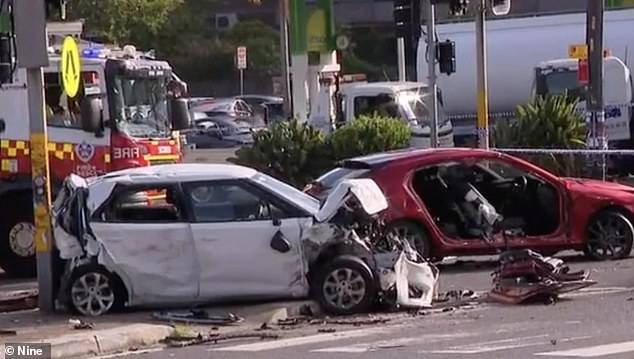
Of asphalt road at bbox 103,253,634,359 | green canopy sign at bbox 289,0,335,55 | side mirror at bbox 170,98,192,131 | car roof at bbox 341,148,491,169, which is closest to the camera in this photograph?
asphalt road at bbox 103,253,634,359

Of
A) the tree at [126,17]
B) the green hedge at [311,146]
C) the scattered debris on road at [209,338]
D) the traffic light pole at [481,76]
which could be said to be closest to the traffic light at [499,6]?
the traffic light pole at [481,76]

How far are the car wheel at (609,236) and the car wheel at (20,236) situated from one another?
7.06 meters

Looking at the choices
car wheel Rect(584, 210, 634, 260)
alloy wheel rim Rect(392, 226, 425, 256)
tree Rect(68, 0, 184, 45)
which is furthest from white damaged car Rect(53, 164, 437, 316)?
tree Rect(68, 0, 184, 45)

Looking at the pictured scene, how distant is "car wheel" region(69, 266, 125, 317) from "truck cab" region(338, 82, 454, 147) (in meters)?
14.4

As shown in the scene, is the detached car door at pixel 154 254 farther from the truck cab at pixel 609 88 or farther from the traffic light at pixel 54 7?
the truck cab at pixel 609 88

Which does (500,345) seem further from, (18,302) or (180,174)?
(18,302)

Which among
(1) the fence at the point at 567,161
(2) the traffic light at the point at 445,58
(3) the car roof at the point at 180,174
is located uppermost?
(2) the traffic light at the point at 445,58

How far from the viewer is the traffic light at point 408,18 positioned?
2242 centimetres

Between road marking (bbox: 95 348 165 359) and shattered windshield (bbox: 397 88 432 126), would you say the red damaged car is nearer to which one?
Answer: road marking (bbox: 95 348 165 359)

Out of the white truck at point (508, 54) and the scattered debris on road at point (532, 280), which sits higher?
the white truck at point (508, 54)

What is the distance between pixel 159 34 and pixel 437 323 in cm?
4448

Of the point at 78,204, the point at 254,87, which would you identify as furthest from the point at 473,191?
the point at 254,87

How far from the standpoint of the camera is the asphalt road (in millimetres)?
12141

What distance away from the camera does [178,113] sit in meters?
20.0
